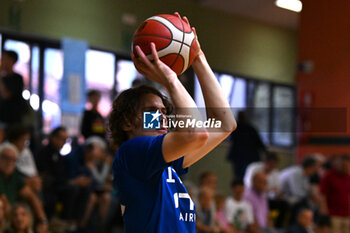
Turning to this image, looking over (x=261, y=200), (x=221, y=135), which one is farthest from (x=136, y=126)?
(x=261, y=200)

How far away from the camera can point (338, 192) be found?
7867 millimetres

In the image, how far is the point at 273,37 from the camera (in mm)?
7543

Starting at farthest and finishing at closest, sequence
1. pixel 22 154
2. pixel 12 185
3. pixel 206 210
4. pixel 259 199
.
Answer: pixel 259 199 < pixel 206 210 < pixel 22 154 < pixel 12 185

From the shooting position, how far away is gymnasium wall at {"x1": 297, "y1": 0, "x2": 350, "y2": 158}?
9.98 ft

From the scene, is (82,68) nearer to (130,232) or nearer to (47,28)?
(47,28)

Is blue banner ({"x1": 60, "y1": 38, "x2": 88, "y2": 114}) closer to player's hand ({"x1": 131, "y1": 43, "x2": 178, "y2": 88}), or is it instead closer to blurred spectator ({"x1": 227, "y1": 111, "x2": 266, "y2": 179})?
blurred spectator ({"x1": 227, "y1": 111, "x2": 266, "y2": 179})

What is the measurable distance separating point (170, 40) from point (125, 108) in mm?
317

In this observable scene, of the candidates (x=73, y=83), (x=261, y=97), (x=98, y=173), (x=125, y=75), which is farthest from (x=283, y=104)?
(x=98, y=173)

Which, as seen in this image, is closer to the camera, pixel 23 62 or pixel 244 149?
pixel 23 62

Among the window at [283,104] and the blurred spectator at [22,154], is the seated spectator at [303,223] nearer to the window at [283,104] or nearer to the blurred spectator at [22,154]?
the window at [283,104]

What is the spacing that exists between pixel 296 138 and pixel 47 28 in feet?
18.3

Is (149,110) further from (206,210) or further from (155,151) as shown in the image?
(206,210)

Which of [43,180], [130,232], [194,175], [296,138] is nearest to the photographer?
[130,232]

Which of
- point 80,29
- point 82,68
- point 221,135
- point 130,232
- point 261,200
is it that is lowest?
point 261,200
